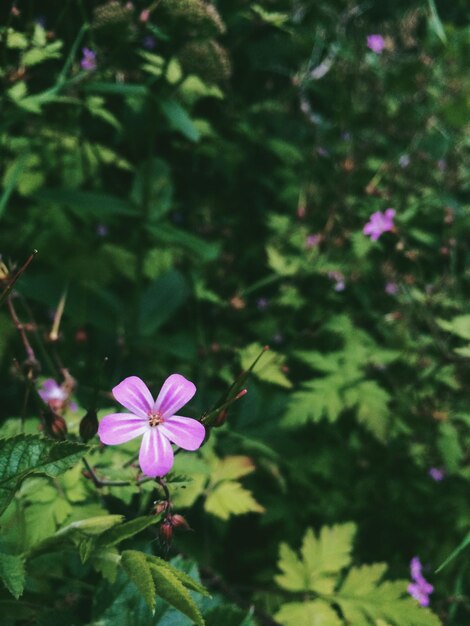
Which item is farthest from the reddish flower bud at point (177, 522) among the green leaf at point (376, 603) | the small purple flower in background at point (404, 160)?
the small purple flower in background at point (404, 160)

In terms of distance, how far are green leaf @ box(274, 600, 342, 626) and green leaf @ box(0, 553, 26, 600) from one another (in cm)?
73

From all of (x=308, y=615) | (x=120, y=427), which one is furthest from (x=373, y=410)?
(x=120, y=427)

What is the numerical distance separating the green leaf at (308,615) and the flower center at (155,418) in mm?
763

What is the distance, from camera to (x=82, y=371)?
183 cm

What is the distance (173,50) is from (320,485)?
1.44 metres

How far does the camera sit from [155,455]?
74 centimetres

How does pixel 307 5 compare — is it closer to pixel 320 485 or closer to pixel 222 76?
pixel 222 76

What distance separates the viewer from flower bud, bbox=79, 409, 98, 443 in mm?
890

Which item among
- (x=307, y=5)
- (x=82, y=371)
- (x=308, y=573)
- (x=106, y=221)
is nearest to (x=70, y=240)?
(x=106, y=221)

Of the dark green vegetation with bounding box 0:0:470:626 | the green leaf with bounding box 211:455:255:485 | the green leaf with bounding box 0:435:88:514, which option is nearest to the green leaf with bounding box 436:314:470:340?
the dark green vegetation with bounding box 0:0:470:626

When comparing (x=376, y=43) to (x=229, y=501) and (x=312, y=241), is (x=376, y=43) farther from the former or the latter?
(x=229, y=501)

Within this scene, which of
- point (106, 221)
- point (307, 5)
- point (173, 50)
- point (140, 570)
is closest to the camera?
point (140, 570)

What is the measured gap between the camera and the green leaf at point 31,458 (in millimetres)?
755

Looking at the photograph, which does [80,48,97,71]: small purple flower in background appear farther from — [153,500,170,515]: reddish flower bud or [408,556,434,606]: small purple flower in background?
[408,556,434,606]: small purple flower in background
